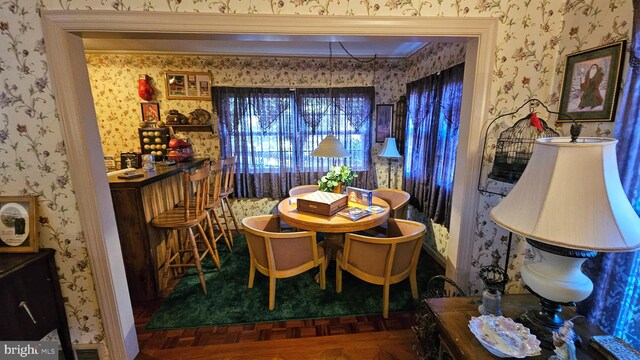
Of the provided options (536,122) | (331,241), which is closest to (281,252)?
(331,241)

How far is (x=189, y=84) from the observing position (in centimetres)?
337

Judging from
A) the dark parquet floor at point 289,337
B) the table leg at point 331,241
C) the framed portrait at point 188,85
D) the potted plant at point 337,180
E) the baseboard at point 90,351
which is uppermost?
the framed portrait at point 188,85

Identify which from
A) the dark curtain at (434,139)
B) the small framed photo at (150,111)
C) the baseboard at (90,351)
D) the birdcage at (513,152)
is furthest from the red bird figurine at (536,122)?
the small framed photo at (150,111)

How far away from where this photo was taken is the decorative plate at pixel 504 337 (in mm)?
882

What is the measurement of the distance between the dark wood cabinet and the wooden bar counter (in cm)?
69

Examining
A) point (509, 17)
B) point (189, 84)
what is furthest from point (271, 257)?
point (189, 84)

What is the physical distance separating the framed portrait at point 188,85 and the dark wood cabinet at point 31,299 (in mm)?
2556

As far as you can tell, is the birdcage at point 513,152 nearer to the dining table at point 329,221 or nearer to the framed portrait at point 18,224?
the dining table at point 329,221

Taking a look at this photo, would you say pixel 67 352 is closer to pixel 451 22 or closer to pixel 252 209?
pixel 252 209

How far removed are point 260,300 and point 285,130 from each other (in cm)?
223

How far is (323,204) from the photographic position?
2.26 meters

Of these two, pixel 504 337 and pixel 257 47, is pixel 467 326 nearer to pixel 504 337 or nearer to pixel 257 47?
pixel 504 337

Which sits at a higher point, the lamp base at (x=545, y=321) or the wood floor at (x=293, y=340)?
the lamp base at (x=545, y=321)

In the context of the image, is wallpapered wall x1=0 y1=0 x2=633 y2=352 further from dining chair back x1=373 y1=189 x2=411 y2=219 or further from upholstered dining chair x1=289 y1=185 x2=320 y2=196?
upholstered dining chair x1=289 y1=185 x2=320 y2=196
